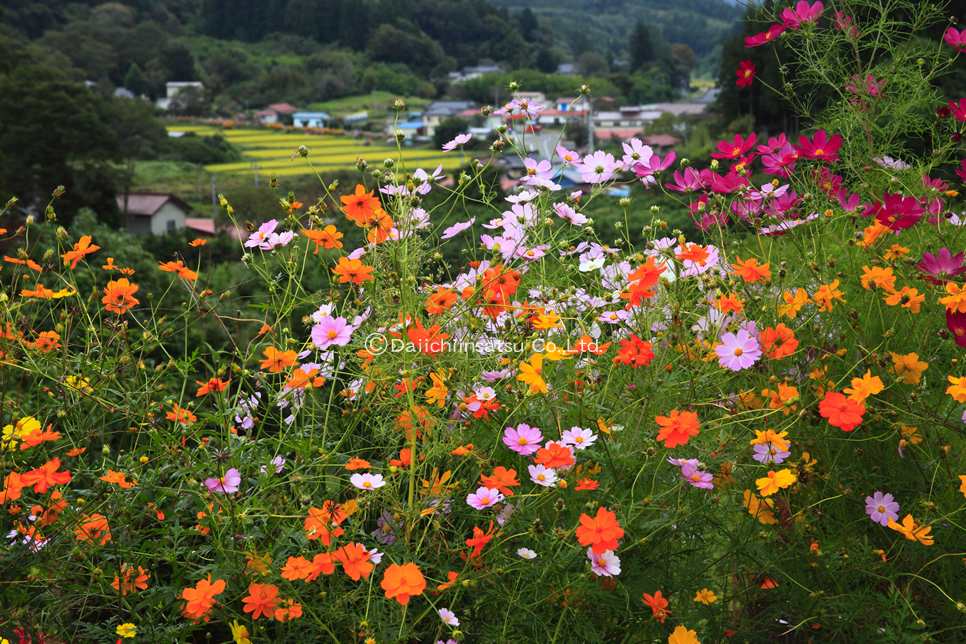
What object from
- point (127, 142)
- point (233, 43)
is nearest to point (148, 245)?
point (127, 142)

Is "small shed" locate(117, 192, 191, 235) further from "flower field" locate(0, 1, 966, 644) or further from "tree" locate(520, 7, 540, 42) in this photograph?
"tree" locate(520, 7, 540, 42)

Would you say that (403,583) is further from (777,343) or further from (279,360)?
(777,343)

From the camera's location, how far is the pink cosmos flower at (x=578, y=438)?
2.94 feet

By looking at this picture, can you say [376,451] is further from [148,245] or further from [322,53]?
[322,53]

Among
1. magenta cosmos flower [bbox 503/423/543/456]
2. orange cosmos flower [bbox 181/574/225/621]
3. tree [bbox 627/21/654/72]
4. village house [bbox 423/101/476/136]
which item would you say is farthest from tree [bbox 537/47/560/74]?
orange cosmos flower [bbox 181/574/225/621]

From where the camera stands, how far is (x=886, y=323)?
1199 mm

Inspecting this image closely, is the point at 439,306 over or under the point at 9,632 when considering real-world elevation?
over

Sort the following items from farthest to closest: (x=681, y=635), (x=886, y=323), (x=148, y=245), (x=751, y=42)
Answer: (x=148, y=245), (x=751, y=42), (x=886, y=323), (x=681, y=635)

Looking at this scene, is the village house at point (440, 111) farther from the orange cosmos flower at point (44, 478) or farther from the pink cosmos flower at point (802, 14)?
the orange cosmos flower at point (44, 478)

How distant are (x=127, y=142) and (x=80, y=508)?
39879 millimetres

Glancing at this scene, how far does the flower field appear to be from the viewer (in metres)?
0.88

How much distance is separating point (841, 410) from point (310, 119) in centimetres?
5312

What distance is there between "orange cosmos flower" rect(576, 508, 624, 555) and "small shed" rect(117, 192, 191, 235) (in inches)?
1094

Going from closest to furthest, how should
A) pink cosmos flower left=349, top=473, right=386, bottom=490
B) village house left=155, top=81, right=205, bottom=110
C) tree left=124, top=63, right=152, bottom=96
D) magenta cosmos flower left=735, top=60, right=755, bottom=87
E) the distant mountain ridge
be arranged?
pink cosmos flower left=349, top=473, right=386, bottom=490
magenta cosmos flower left=735, top=60, right=755, bottom=87
tree left=124, top=63, right=152, bottom=96
village house left=155, top=81, right=205, bottom=110
the distant mountain ridge
